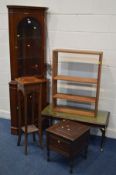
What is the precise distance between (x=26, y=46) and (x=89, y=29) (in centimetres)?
97

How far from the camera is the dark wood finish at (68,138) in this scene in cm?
275

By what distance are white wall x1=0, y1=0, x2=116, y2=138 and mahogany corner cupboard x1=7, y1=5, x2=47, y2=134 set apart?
0.48ft

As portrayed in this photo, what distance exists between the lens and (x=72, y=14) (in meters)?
3.34

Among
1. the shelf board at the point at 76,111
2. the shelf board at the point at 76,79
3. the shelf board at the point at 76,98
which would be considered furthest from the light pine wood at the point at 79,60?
the shelf board at the point at 76,111

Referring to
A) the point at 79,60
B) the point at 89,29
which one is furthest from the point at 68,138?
the point at 89,29

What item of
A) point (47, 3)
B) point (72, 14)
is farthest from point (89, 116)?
point (47, 3)

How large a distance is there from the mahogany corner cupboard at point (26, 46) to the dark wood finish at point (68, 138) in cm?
77

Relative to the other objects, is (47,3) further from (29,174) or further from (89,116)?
(29,174)

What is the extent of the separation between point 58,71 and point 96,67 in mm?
581

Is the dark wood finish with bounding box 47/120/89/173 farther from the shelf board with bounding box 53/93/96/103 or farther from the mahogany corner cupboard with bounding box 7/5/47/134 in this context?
the mahogany corner cupboard with bounding box 7/5/47/134

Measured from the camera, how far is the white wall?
126 inches

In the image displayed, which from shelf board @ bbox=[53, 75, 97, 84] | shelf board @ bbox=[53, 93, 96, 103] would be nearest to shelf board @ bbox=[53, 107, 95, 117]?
shelf board @ bbox=[53, 93, 96, 103]

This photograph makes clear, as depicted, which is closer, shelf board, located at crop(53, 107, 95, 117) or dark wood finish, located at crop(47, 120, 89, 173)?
dark wood finish, located at crop(47, 120, 89, 173)

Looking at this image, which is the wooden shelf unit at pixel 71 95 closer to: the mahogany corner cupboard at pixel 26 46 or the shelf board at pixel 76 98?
the shelf board at pixel 76 98
